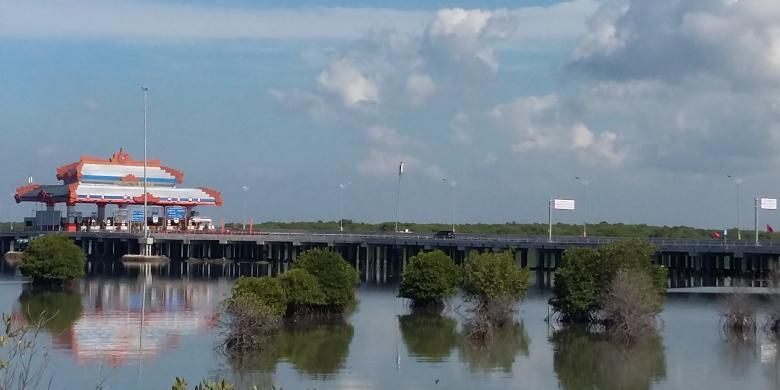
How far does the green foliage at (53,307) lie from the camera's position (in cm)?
4599

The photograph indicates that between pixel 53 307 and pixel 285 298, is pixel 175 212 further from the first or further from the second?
pixel 285 298

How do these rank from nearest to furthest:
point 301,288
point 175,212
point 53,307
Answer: point 301,288, point 53,307, point 175,212

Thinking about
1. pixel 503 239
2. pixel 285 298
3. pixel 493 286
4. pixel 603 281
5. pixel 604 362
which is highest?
pixel 503 239

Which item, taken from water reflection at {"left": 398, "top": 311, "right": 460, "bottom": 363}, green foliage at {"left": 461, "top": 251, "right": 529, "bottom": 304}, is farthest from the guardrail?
water reflection at {"left": 398, "top": 311, "right": 460, "bottom": 363}

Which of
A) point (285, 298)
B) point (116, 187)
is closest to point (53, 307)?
point (285, 298)

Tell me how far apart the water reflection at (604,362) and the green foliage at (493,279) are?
11.9 ft

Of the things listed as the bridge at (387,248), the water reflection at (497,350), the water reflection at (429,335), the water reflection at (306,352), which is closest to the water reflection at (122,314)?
the water reflection at (306,352)

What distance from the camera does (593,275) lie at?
47.7 m

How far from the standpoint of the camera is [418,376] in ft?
114

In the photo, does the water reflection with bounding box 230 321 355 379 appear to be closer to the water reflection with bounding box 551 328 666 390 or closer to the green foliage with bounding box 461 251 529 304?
the green foliage with bounding box 461 251 529 304

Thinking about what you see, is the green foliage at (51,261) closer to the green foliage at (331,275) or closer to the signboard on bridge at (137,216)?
the green foliage at (331,275)

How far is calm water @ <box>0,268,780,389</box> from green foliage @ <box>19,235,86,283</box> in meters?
11.3

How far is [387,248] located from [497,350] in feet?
184

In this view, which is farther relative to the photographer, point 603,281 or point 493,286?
point 493,286
